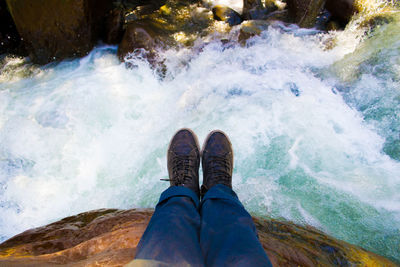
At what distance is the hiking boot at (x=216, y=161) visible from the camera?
184 cm

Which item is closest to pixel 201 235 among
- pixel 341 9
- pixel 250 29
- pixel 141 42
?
pixel 141 42

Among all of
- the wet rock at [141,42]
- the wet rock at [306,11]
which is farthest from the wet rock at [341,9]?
the wet rock at [141,42]

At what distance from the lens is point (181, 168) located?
77.8 inches

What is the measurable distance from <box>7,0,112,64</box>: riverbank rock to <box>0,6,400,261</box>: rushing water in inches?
13.1

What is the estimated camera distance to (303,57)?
11.3 ft

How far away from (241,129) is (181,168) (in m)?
0.94

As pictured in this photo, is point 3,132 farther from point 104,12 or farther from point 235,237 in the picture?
point 235,237

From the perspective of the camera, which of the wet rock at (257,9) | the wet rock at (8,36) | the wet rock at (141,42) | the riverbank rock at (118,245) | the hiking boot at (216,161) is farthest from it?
the wet rock at (257,9)

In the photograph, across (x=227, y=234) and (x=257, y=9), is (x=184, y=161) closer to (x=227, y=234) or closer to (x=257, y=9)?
(x=227, y=234)

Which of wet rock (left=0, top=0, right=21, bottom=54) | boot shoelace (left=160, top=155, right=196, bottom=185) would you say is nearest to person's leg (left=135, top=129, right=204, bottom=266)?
boot shoelace (left=160, top=155, right=196, bottom=185)

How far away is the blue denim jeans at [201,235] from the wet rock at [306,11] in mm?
→ 4113

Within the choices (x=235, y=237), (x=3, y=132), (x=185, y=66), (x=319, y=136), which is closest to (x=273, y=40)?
(x=185, y=66)

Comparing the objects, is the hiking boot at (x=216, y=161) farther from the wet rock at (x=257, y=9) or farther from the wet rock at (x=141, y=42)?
the wet rock at (x=257, y=9)

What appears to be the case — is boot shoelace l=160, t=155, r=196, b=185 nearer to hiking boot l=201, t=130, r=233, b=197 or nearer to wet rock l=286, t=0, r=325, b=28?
hiking boot l=201, t=130, r=233, b=197
